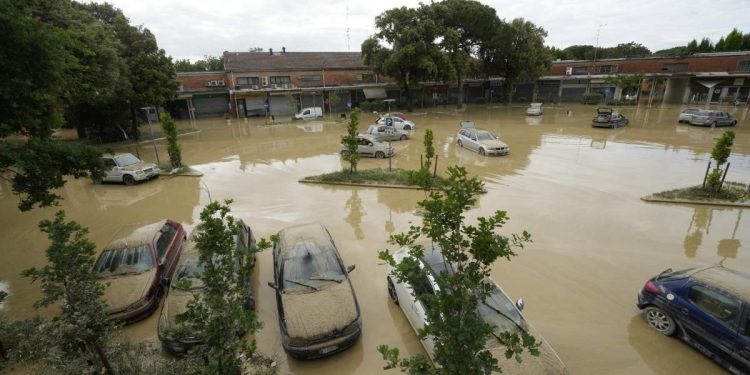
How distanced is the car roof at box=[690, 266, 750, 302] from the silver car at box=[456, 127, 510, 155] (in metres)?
13.7

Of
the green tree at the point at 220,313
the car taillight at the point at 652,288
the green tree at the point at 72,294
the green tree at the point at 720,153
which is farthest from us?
the green tree at the point at 720,153

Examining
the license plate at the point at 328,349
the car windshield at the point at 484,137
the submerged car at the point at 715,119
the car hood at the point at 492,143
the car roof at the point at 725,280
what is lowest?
the license plate at the point at 328,349

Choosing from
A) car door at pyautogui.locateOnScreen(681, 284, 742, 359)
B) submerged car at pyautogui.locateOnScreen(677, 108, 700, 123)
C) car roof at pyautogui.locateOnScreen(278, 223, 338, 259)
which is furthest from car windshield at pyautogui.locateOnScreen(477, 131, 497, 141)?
submerged car at pyautogui.locateOnScreen(677, 108, 700, 123)

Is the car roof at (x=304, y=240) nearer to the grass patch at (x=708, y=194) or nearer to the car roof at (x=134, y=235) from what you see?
the car roof at (x=134, y=235)

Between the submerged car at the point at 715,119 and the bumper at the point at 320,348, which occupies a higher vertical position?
the submerged car at the point at 715,119

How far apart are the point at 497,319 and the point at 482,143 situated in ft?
52.0

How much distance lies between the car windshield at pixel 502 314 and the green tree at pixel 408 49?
3122 centimetres

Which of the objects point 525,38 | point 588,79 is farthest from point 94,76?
point 588,79

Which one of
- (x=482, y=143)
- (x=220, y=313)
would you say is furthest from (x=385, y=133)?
(x=220, y=313)

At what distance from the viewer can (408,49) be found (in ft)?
113

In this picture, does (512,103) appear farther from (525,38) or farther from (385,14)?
(385,14)

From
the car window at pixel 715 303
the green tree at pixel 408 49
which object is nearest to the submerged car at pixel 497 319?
the car window at pixel 715 303

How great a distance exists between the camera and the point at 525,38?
133 ft

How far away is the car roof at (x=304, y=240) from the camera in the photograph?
7891 millimetres
